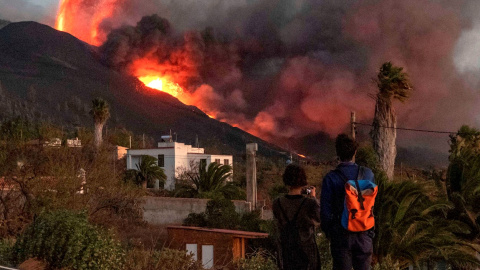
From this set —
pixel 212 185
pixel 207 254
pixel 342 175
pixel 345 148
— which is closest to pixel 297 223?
pixel 342 175

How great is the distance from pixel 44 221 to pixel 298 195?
491cm

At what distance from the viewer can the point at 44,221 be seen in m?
8.95

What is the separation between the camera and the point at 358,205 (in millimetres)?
5445

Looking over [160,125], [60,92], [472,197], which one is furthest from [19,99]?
[472,197]

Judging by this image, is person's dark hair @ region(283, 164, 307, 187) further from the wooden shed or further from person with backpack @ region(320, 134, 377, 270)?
the wooden shed

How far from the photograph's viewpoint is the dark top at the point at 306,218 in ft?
A: 18.6

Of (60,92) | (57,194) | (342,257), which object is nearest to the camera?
(342,257)

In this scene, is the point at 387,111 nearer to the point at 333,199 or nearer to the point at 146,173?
the point at 333,199

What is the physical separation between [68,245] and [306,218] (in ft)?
14.0

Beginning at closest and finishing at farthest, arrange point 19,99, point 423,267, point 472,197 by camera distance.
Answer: point 423,267, point 472,197, point 19,99

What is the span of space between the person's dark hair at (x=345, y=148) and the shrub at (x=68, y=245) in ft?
14.6

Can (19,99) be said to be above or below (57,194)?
above

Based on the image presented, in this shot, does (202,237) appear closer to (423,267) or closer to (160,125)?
(423,267)

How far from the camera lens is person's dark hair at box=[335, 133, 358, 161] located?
5.68m
